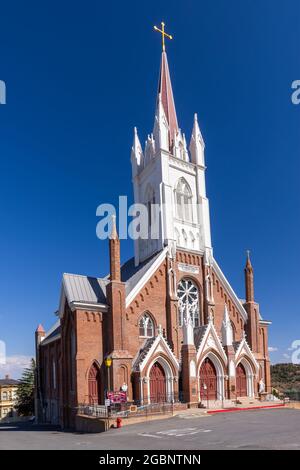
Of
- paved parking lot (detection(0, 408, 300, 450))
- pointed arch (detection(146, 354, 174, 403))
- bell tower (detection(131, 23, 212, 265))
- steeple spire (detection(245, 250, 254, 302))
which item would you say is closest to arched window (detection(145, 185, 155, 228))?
bell tower (detection(131, 23, 212, 265))

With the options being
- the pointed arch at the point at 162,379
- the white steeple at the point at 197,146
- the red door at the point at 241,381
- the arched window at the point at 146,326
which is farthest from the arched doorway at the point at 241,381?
the white steeple at the point at 197,146

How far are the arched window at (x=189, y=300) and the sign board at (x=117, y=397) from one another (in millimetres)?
10119

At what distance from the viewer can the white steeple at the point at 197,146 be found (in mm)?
45066

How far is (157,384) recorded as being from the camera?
34.1 meters

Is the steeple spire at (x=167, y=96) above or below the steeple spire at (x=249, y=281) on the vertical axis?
above

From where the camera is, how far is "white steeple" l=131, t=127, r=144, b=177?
152ft

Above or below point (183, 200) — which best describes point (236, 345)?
below

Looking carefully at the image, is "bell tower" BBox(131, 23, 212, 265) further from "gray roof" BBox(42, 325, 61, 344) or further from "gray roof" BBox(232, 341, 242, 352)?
"gray roof" BBox(42, 325, 61, 344)

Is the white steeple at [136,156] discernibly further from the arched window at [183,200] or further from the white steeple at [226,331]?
the white steeple at [226,331]

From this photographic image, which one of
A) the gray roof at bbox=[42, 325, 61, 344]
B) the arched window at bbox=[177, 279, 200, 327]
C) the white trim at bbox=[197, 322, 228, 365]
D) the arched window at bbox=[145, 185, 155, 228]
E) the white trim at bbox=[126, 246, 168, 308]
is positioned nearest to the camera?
the white trim at bbox=[126, 246, 168, 308]

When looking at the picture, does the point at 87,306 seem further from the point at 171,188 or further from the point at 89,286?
the point at 171,188

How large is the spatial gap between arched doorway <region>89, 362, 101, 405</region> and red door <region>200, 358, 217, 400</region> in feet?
26.1

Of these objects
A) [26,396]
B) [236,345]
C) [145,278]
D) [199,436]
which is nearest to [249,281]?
[236,345]

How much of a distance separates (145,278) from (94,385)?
8612 millimetres
